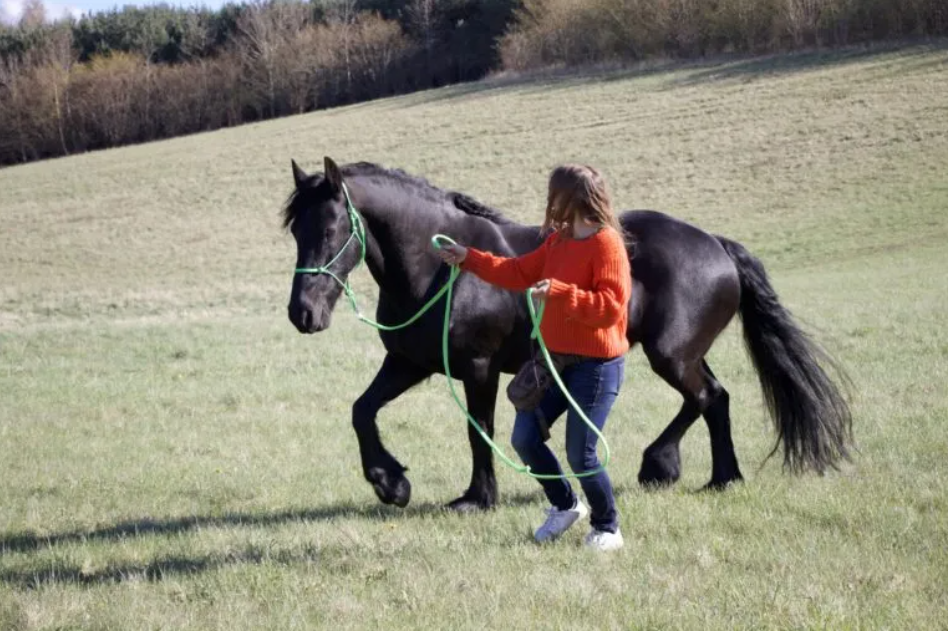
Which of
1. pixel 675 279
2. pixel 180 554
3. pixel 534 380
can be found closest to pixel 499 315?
Answer: pixel 675 279

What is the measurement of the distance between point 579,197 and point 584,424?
1137 mm

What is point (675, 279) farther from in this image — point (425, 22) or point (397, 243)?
point (425, 22)

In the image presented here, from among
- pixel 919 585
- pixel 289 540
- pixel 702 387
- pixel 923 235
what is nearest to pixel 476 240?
pixel 702 387

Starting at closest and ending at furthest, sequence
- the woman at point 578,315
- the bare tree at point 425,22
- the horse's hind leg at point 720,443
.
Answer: the woman at point 578,315, the horse's hind leg at point 720,443, the bare tree at point 425,22

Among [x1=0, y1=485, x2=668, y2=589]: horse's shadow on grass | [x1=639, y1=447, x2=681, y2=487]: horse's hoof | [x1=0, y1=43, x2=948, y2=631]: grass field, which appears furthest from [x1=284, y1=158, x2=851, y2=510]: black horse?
[x1=0, y1=485, x2=668, y2=589]: horse's shadow on grass

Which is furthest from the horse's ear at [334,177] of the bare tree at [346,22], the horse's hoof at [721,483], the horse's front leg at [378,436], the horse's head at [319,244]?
the bare tree at [346,22]

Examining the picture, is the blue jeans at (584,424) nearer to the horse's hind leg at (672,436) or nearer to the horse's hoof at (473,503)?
the horse's hoof at (473,503)

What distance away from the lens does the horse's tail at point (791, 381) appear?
6789 mm

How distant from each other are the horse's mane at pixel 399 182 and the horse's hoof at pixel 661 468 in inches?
69.9

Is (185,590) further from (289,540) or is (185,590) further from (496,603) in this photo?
(496,603)

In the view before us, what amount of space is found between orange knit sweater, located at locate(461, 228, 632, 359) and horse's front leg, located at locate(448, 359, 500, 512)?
1009 millimetres

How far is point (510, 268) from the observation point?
5562 mm

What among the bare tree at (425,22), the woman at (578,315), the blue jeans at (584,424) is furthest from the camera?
the bare tree at (425,22)

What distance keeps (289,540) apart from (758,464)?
3.38m
